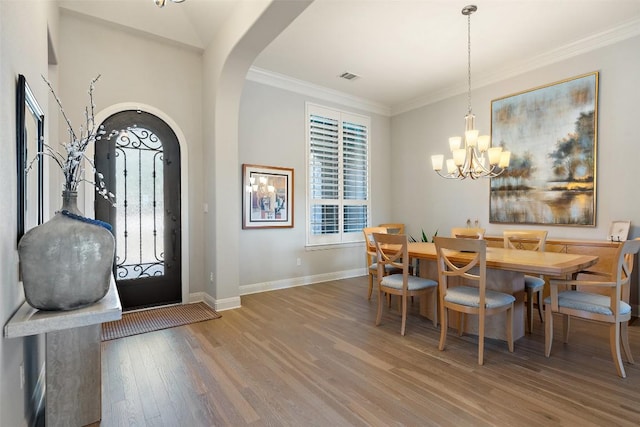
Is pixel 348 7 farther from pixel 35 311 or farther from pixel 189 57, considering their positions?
pixel 35 311

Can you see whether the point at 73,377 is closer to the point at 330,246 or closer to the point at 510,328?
the point at 510,328

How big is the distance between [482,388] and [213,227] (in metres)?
3.18

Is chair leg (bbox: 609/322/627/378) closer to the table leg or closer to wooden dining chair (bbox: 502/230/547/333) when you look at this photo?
wooden dining chair (bbox: 502/230/547/333)

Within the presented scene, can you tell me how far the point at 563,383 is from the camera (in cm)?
222

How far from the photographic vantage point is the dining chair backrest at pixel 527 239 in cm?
356

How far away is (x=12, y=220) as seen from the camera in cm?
152

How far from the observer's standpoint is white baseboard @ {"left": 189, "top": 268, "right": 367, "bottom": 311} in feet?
12.9

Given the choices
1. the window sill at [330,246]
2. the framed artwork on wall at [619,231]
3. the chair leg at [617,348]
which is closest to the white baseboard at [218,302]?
the window sill at [330,246]

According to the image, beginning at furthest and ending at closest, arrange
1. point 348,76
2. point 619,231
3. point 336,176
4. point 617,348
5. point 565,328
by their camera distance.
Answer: point 336,176 < point 348,76 < point 619,231 < point 565,328 < point 617,348

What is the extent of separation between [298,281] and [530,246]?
3278 mm

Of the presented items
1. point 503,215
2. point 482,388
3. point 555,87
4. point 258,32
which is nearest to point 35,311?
point 482,388

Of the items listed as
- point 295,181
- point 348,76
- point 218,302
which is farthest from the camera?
point 295,181

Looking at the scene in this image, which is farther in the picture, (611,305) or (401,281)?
(401,281)

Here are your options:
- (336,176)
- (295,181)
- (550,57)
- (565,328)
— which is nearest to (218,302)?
(295,181)
